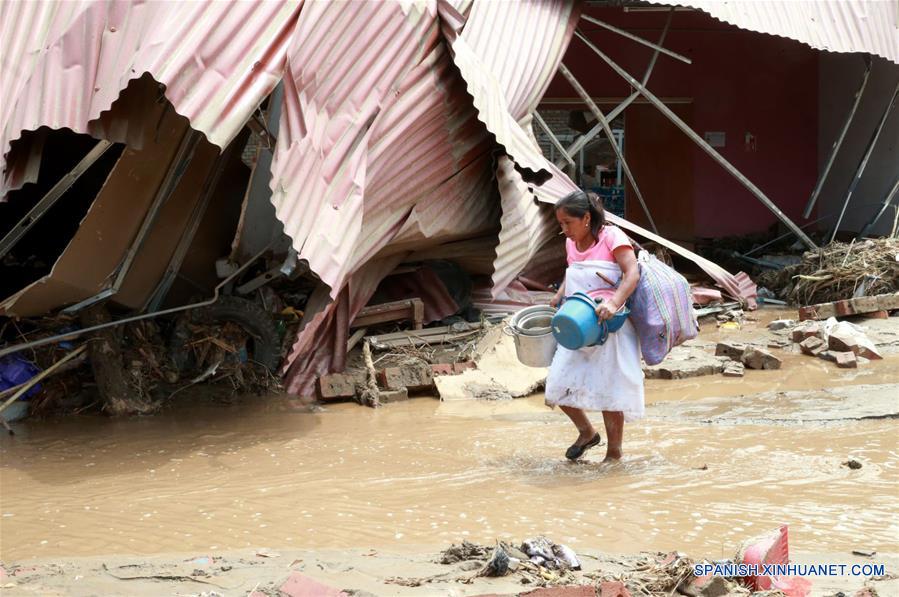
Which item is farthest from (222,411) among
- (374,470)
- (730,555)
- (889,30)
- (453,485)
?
(889,30)

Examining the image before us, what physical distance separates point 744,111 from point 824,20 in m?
3.42

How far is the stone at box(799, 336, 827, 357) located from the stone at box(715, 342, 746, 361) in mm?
536

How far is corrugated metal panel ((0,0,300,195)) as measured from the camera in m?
5.97

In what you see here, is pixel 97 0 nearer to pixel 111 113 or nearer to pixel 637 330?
pixel 111 113

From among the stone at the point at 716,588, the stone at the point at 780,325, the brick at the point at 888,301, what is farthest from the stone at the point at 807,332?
the stone at the point at 716,588

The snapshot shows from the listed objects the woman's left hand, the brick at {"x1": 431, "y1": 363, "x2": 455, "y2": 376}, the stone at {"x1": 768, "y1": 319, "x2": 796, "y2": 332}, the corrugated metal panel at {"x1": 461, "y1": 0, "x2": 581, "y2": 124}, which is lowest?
the brick at {"x1": 431, "y1": 363, "x2": 455, "y2": 376}

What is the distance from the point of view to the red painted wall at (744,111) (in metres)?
14.9

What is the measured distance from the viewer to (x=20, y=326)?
24.4 ft

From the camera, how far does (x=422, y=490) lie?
531 cm

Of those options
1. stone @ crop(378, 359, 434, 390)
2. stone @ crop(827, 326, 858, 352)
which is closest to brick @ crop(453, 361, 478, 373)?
stone @ crop(378, 359, 434, 390)

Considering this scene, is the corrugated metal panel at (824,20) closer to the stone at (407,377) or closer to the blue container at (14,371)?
the stone at (407,377)

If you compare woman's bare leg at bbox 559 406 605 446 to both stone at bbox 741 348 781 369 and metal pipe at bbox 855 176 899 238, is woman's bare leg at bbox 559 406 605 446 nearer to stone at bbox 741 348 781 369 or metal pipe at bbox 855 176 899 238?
stone at bbox 741 348 781 369

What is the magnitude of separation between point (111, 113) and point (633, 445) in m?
3.66

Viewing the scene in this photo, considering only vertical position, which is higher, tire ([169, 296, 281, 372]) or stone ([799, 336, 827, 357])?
tire ([169, 296, 281, 372])
